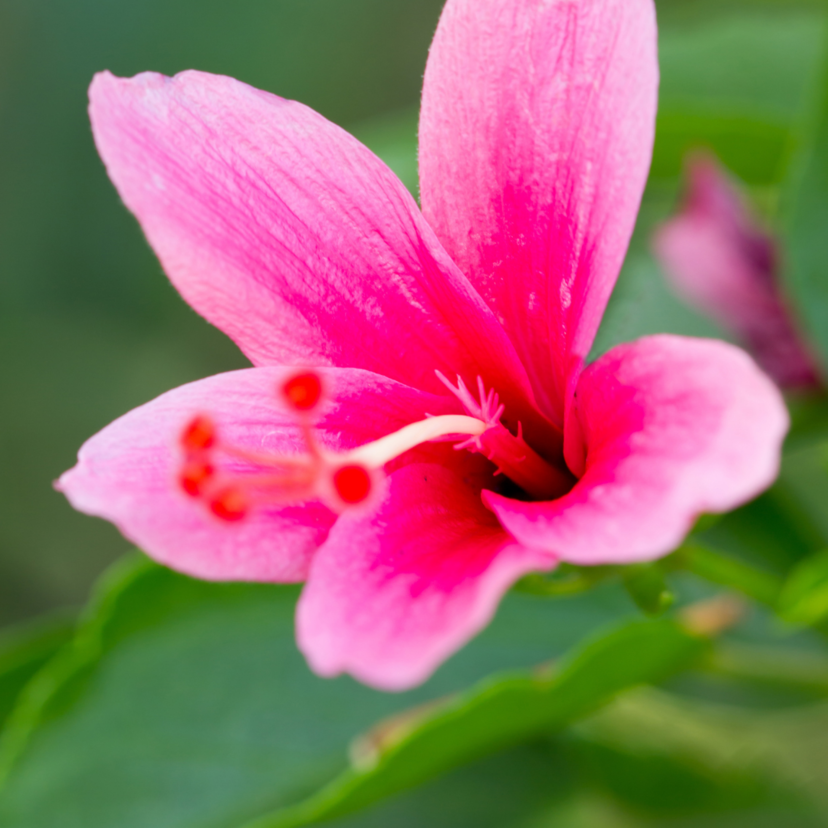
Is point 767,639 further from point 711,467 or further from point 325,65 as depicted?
point 325,65

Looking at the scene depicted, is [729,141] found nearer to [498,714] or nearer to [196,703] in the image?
[498,714]

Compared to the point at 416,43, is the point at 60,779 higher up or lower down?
lower down

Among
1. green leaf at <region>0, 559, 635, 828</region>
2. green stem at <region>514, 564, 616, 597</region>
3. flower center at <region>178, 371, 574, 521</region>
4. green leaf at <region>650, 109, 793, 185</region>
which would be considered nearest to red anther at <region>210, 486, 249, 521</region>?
flower center at <region>178, 371, 574, 521</region>

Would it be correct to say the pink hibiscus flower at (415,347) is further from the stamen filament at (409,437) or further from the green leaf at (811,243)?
the green leaf at (811,243)

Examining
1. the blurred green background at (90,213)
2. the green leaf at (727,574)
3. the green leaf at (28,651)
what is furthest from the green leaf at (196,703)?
the blurred green background at (90,213)

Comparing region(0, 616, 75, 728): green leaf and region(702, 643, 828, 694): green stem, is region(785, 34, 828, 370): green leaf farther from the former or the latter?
region(0, 616, 75, 728): green leaf

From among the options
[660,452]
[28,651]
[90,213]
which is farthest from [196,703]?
[90,213]

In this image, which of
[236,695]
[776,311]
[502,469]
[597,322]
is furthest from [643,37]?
[236,695]
